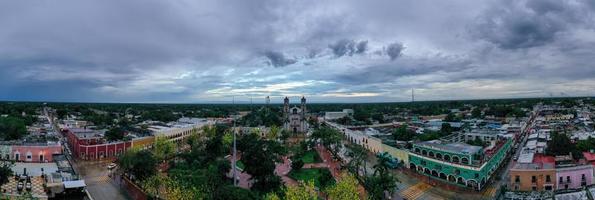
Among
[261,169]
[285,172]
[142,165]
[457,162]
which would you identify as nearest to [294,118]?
[285,172]

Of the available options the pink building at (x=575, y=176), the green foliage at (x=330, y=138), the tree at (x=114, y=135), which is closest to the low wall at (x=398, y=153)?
the green foliage at (x=330, y=138)

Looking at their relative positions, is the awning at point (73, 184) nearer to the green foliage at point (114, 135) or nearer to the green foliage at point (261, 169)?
the green foliage at point (261, 169)

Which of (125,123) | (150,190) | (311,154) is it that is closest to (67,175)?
(150,190)

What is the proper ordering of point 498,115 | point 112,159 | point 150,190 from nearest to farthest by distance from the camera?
point 150,190 < point 112,159 < point 498,115

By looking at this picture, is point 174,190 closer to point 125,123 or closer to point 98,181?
point 98,181

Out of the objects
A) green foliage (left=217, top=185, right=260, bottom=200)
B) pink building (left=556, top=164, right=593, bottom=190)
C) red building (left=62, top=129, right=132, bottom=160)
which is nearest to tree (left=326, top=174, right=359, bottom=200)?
green foliage (left=217, top=185, right=260, bottom=200)

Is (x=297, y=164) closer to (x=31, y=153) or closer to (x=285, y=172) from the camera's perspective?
(x=285, y=172)
